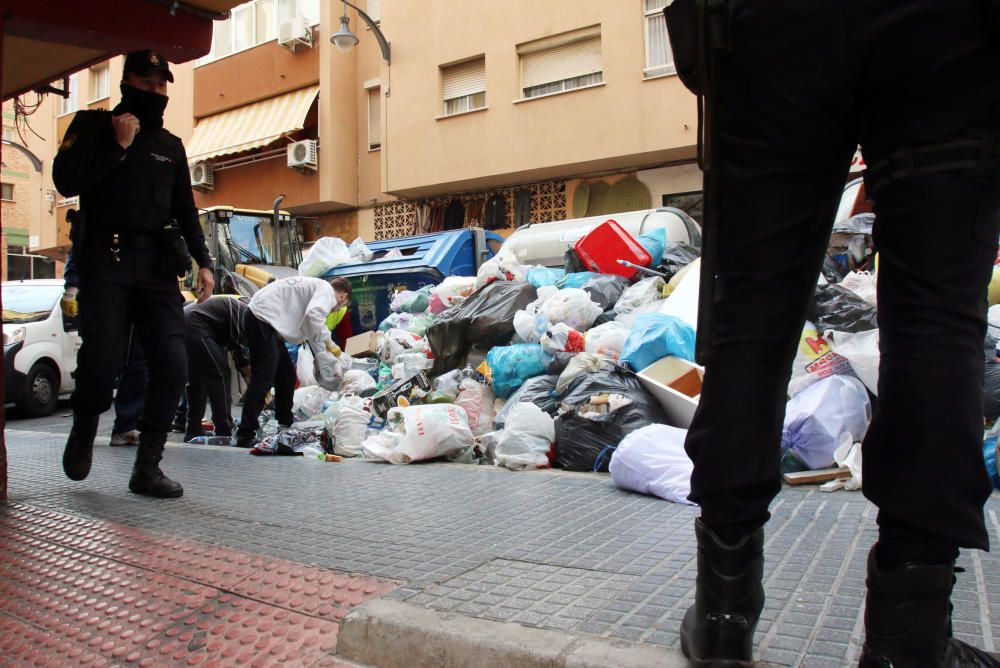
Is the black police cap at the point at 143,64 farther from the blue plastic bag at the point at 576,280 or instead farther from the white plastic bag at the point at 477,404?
the blue plastic bag at the point at 576,280

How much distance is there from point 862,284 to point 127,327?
14.1 feet

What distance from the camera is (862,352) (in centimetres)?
375

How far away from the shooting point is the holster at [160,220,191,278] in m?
3.62

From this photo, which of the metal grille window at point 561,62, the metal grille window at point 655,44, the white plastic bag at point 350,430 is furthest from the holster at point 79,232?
the metal grille window at point 561,62

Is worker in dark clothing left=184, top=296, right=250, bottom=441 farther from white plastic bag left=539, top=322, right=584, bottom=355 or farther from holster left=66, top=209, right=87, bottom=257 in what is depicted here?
white plastic bag left=539, top=322, right=584, bottom=355

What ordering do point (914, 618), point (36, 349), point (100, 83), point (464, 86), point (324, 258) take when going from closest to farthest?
point (914, 618) < point (36, 349) < point (324, 258) < point (464, 86) < point (100, 83)

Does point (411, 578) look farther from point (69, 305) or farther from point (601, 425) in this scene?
point (69, 305)

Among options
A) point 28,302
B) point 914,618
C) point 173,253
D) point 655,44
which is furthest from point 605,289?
point 655,44

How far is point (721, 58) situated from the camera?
4.45 feet

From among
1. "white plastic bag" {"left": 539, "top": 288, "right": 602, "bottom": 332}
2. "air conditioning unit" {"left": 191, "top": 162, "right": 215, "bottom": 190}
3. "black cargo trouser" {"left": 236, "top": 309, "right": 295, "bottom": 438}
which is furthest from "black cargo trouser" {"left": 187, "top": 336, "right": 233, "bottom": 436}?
"air conditioning unit" {"left": 191, "top": 162, "right": 215, "bottom": 190}

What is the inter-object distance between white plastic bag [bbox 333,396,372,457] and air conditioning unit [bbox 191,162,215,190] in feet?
51.7

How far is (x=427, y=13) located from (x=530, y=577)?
15.5 meters

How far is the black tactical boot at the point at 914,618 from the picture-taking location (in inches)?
47.6

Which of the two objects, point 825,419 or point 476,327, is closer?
point 825,419
